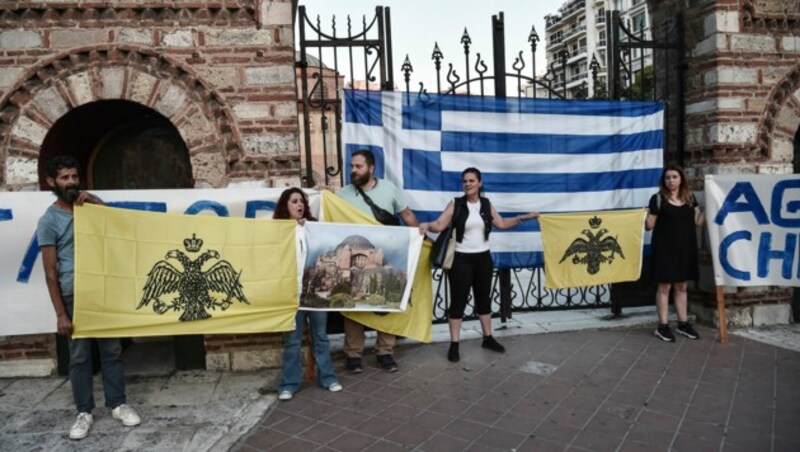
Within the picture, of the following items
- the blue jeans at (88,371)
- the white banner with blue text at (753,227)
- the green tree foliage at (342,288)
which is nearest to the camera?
the blue jeans at (88,371)

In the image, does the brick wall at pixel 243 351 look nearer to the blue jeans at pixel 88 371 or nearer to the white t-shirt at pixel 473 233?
the blue jeans at pixel 88 371

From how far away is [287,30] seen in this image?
5.43m

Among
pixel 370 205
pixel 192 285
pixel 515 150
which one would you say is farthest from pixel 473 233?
pixel 192 285

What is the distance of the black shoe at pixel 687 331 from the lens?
604 centimetres

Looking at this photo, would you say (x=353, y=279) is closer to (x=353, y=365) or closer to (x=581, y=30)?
(x=353, y=365)

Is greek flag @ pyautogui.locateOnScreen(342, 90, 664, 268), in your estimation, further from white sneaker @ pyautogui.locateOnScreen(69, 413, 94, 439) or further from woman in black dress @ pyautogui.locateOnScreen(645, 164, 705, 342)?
white sneaker @ pyautogui.locateOnScreen(69, 413, 94, 439)

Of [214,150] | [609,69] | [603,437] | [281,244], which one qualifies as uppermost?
[609,69]

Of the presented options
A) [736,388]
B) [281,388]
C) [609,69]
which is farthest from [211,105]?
[736,388]

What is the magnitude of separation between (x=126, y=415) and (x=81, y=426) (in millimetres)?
309

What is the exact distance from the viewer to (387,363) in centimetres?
534

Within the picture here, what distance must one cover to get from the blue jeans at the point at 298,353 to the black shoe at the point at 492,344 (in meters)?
1.74

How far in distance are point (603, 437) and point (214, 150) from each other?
4.29 m

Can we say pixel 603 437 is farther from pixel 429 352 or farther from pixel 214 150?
pixel 214 150

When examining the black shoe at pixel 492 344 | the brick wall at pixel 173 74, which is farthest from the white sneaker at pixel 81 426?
the black shoe at pixel 492 344
